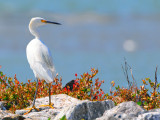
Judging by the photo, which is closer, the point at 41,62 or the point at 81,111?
the point at 81,111

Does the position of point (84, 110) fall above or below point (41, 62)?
below

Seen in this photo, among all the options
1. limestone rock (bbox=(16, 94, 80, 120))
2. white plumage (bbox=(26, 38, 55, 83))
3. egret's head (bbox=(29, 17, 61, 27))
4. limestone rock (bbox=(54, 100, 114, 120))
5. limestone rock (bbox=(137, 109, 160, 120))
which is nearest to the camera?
limestone rock (bbox=(137, 109, 160, 120))

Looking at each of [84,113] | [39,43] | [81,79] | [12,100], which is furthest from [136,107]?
[12,100]

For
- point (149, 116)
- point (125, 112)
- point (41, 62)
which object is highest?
point (41, 62)

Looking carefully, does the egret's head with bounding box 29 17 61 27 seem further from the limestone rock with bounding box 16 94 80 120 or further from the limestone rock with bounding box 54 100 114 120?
the limestone rock with bounding box 54 100 114 120

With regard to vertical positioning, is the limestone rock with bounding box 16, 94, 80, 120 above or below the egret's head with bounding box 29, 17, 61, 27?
below

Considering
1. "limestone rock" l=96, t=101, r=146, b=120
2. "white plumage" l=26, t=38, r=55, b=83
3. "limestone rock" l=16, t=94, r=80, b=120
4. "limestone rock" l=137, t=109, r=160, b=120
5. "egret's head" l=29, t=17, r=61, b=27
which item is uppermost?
"egret's head" l=29, t=17, r=61, b=27

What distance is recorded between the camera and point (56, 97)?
400 inches

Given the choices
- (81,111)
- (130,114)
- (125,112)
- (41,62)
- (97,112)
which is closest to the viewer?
(130,114)

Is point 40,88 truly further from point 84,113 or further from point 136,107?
point 136,107

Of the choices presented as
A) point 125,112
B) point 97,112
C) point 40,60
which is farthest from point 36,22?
point 125,112

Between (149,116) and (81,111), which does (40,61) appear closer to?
(81,111)

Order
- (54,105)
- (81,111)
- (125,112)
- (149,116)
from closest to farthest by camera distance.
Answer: (149,116) → (125,112) → (81,111) → (54,105)

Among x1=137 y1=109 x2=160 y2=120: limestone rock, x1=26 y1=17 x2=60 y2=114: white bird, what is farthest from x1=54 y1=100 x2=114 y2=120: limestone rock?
x1=26 y1=17 x2=60 y2=114: white bird
